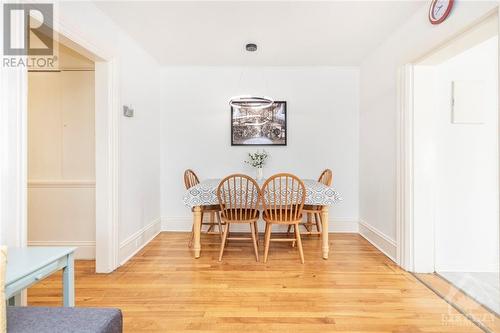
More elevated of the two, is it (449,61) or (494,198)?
(449,61)

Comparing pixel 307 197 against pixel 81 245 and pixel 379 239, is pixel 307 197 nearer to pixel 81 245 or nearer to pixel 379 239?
pixel 379 239

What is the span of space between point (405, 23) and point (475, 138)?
135 centimetres

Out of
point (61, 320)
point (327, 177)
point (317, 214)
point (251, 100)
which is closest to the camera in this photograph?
point (61, 320)

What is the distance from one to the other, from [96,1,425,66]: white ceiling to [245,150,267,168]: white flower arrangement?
136 cm

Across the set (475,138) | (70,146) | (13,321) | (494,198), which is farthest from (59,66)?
(494,198)

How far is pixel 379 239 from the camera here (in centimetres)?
312

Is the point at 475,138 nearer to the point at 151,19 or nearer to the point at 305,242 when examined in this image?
the point at 305,242

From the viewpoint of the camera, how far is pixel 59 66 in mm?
2768

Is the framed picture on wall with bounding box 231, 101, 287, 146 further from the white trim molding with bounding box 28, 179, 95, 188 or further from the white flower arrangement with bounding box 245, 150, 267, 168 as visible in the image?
the white trim molding with bounding box 28, 179, 95, 188

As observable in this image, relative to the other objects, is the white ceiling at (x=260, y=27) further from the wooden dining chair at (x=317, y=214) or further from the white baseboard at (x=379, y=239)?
the white baseboard at (x=379, y=239)

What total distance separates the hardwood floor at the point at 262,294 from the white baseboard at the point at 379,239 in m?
0.10

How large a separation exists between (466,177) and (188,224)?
353 cm

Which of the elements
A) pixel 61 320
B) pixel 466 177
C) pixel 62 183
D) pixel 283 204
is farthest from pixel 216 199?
pixel 466 177

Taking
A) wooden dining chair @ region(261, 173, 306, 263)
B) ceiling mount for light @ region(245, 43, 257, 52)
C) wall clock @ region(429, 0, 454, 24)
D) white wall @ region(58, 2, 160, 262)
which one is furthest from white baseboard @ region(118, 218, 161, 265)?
wall clock @ region(429, 0, 454, 24)
